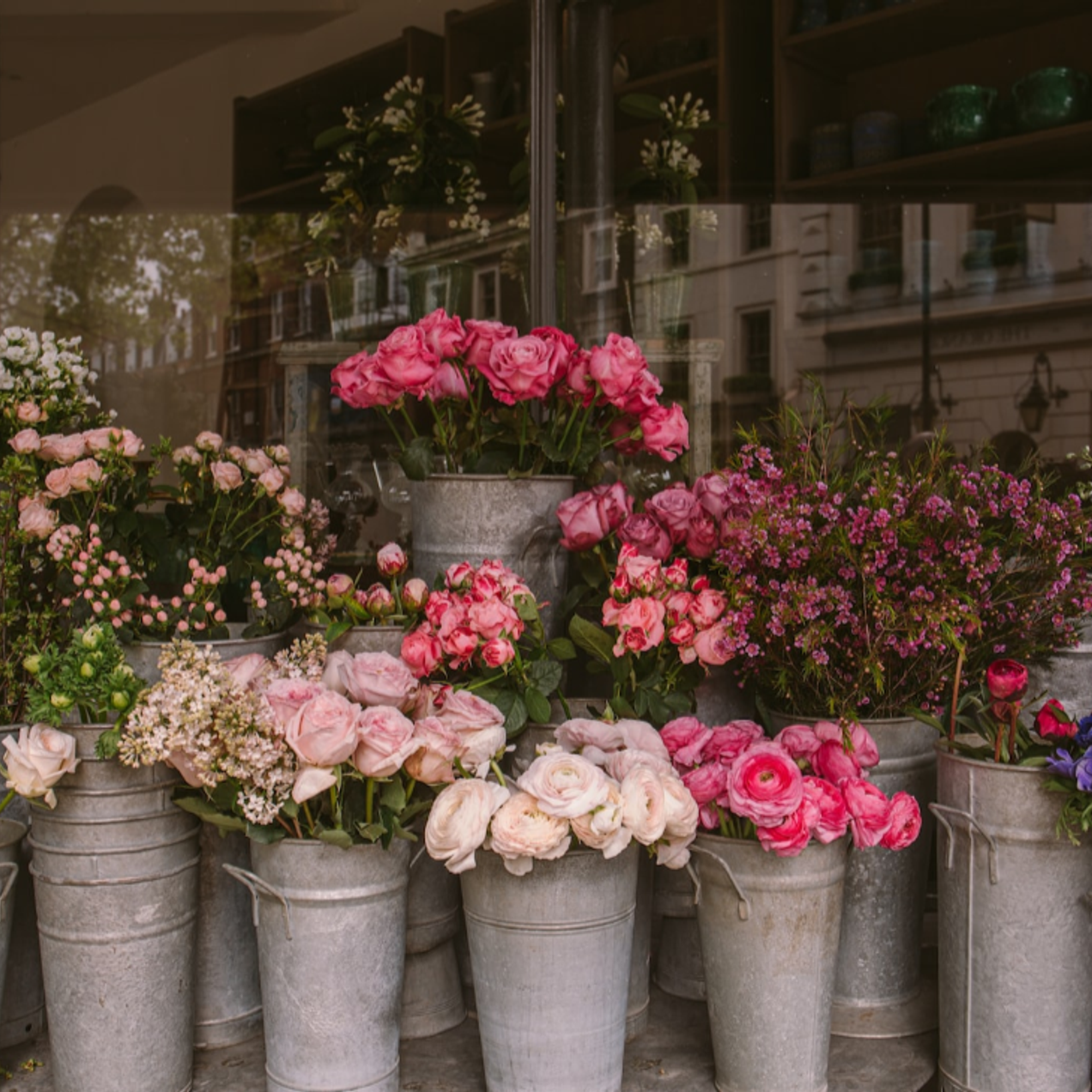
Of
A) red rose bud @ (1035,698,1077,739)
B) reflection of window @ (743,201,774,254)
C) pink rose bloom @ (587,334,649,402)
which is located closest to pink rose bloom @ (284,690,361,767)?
pink rose bloom @ (587,334,649,402)

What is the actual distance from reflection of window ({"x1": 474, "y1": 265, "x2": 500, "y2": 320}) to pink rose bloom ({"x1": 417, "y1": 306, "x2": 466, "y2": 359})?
2.84ft

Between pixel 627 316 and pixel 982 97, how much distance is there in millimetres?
1190

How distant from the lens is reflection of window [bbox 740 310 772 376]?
3.59 m

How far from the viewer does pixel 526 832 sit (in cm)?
127

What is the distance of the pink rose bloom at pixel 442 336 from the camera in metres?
1.60

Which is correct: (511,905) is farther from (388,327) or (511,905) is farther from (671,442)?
(388,327)

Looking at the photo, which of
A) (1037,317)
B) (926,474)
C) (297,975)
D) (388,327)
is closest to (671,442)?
(926,474)

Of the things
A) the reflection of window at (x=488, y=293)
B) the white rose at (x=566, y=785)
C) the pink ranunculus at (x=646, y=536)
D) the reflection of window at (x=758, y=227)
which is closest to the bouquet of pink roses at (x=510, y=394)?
the pink ranunculus at (x=646, y=536)

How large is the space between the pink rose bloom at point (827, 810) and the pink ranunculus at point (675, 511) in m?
0.40

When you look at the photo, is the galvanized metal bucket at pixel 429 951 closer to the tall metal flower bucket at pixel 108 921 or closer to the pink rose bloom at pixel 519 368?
the tall metal flower bucket at pixel 108 921

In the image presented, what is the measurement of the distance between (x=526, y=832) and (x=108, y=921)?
52 centimetres

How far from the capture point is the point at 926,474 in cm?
153

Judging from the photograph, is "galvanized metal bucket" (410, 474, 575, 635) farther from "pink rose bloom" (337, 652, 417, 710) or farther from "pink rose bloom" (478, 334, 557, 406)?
"pink rose bloom" (337, 652, 417, 710)

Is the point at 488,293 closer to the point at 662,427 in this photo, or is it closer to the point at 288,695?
the point at 662,427
